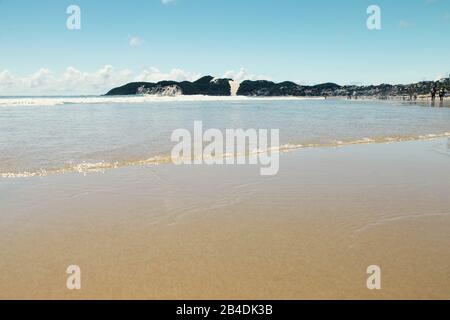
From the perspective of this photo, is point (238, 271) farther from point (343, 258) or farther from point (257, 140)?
point (257, 140)

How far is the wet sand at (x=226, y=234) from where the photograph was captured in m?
4.18

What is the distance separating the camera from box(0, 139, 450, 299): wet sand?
418cm

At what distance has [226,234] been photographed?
568 centimetres

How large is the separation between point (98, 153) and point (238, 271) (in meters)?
9.24
